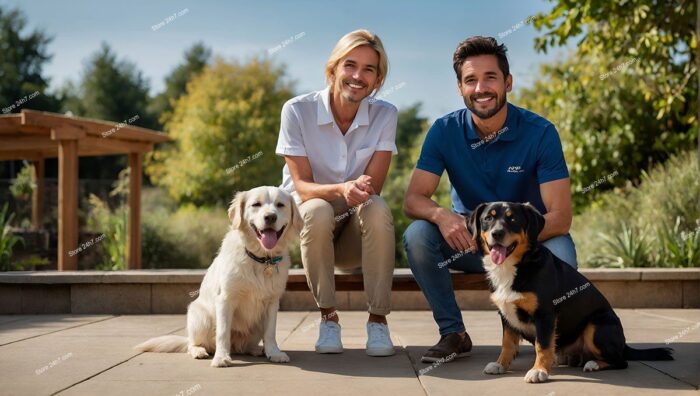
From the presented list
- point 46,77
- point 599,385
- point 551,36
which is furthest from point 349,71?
point 46,77

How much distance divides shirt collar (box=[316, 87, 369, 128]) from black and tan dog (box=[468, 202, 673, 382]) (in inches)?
51.3

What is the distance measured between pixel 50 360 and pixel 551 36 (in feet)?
24.9

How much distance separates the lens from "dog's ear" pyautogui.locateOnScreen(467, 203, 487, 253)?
3.86 m

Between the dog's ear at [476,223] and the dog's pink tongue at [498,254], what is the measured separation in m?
0.19

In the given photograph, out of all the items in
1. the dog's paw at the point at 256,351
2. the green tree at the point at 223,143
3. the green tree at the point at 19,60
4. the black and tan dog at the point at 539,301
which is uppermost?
the green tree at the point at 19,60

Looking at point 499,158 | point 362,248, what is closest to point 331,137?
point 362,248

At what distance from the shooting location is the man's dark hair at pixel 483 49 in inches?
174

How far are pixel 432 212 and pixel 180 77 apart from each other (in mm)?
52193

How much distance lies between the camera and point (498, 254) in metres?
3.71

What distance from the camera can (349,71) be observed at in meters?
4.75

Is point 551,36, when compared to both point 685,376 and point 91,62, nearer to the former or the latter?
point 685,376

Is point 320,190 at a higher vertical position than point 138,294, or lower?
higher

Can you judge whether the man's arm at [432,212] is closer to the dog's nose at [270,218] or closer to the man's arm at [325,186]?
the man's arm at [325,186]

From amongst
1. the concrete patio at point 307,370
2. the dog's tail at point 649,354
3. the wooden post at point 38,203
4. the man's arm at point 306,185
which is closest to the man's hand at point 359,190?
the man's arm at point 306,185
